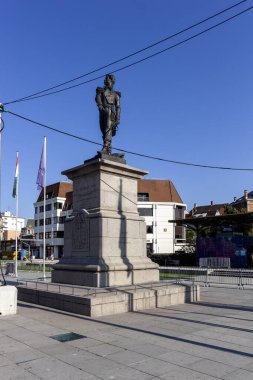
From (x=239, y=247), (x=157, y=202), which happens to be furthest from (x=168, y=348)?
(x=157, y=202)

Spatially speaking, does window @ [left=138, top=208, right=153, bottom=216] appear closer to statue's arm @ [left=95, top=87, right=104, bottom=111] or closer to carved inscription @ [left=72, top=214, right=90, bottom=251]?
statue's arm @ [left=95, top=87, right=104, bottom=111]

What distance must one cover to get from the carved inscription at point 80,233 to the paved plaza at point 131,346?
10.1 ft

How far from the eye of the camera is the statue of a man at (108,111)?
15617 mm

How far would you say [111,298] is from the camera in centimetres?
1106

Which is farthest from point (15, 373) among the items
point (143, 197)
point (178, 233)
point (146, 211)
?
point (178, 233)

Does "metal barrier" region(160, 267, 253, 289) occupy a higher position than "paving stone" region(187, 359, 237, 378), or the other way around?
"paving stone" region(187, 359, 237, 378)

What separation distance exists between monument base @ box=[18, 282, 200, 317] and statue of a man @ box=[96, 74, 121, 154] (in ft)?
18.6

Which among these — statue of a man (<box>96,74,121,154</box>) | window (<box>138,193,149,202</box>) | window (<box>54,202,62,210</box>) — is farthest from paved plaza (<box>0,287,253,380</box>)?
window (<box>54,202,62,210</box>)

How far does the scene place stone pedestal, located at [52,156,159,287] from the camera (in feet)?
44.2

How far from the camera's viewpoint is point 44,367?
643 centimetres

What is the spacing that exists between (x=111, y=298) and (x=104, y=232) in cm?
301

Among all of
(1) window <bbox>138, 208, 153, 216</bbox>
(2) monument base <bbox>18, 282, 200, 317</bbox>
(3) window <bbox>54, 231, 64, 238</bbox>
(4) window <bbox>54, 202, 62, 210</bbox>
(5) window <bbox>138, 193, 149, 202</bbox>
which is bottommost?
(2) monument base <bbox>18, 282, 200, 317</bbox>

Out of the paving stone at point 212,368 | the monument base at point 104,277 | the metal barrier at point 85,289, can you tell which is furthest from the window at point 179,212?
the paving stone at point 212,368

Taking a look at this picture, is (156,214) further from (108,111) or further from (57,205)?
(108,111)
